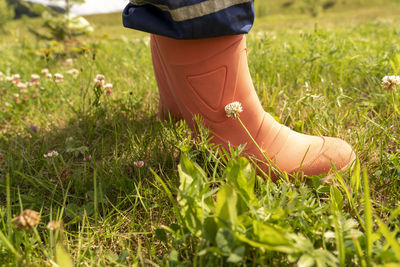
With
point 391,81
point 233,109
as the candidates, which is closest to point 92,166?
point 233,109

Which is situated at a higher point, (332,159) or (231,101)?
(231,101)

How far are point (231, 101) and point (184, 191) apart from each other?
526 millimetres

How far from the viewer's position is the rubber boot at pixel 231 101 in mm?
1159

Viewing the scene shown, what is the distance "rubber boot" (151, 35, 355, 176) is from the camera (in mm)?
1159

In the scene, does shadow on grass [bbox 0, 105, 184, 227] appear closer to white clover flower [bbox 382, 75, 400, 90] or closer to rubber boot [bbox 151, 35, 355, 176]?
rubber boot [bbox 151, 35, 355, 176]

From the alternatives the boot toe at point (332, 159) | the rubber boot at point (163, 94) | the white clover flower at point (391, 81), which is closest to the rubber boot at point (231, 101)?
the boot toe at point (332, 159)

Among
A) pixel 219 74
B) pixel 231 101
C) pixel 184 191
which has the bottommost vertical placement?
pixel 184 191

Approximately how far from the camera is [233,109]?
118cm

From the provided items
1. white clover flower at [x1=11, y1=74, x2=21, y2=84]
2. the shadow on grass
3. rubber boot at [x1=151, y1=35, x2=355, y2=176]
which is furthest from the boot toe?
white clover flower at [x1=11, y1=74, x2=21, y2=84]

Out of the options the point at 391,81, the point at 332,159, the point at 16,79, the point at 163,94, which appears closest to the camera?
the point at 332,159

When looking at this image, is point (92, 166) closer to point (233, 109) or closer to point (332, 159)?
point (233, 109)

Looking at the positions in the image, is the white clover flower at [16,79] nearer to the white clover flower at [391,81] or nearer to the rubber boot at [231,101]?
the rubber boot at [231,101]

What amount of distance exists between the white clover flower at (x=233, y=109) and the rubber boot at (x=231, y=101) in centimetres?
3

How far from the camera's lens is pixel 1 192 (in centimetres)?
122
